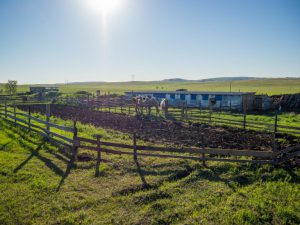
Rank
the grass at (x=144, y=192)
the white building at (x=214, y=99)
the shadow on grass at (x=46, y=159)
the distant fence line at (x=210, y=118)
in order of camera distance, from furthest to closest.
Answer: the white building at (x=214, y=99)
the distant fence line at (x=210, y=118)
the shadow on grass at (x=46, y=159)
the grass at (x=144, y=192)

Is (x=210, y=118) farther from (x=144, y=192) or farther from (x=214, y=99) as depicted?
(x=214, y=99)

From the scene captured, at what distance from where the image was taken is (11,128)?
14836 millimetres

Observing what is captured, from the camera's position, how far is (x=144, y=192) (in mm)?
6809

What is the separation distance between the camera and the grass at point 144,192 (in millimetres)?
5582

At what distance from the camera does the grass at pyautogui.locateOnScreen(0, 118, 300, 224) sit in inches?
220

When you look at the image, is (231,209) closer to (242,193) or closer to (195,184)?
(242,193)

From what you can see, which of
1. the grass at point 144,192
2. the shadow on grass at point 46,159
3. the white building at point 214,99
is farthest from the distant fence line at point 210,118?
the grass at point 144,192

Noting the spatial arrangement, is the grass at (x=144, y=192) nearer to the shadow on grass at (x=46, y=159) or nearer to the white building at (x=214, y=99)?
the shadow on grass at (x=46, y=159)

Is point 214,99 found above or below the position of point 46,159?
above

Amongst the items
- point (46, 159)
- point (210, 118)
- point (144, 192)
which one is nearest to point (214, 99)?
point (210, 118)

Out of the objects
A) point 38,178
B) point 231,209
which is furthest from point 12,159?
point 231,209

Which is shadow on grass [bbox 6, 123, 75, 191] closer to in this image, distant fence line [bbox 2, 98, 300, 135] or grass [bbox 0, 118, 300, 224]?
grass [bbox 0, 118, 300, 224]

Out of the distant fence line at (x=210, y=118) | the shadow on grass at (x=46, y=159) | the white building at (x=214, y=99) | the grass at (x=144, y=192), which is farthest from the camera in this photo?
the white building at (x=214, y=99)

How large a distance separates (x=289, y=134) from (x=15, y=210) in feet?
44.6
